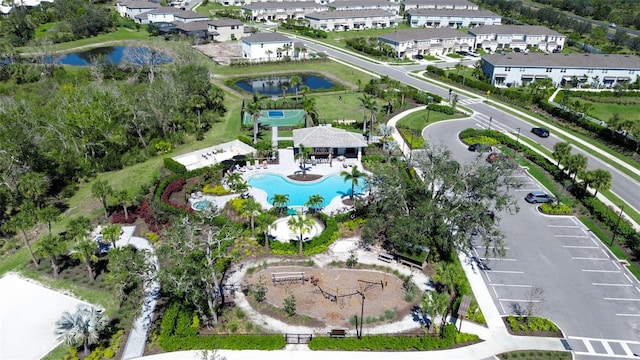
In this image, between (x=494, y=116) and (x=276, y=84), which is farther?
(x=276, y=84)

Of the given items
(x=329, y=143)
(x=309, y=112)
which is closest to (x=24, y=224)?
(x=329, y=143)

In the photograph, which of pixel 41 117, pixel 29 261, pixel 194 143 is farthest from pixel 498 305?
pixel 41 117

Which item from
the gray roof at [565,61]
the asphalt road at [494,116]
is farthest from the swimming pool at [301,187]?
the gray roof at [565,61]

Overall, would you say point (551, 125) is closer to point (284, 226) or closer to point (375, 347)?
point (284, 226)

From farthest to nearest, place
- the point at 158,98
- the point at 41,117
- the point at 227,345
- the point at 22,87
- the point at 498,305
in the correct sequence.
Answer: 1. the point at 22,87
2. the point at 158,98
3. the point at 41,117
4. the point at 498,305
5. the point at 227,345

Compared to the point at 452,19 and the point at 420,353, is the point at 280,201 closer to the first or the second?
the point at 420,353

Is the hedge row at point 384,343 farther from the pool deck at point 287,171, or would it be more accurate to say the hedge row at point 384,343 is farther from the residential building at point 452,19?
the residential building at point 452,19
